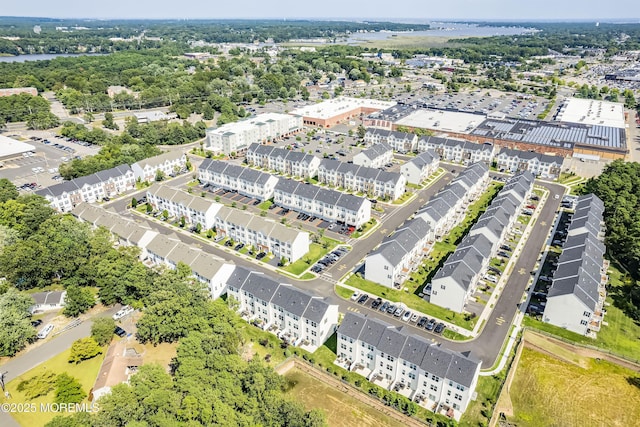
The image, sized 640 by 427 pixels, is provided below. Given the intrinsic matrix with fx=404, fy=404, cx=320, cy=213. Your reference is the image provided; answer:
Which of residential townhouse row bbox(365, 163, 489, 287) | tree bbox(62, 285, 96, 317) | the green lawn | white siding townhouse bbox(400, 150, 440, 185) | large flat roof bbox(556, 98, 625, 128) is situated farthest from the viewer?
large flat roof bbox(556, 98, 625, 128)

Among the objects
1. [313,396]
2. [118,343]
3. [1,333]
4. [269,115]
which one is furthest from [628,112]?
[1,333]

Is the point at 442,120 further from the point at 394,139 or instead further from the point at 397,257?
the point at 397,257

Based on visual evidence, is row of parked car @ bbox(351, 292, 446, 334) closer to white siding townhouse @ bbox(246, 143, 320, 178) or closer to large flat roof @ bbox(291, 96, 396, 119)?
white siding townhouse @ bbox(246, 143, 320, 178)

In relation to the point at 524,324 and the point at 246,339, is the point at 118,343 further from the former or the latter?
the point at 524,324

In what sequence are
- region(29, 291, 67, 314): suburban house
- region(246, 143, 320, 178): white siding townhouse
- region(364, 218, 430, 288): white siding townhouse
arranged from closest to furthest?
region(29, 291, 67, 314): suburban house, region(364, 218, 430, 288): white siding townhouse, region(246, 143, 320, 178): white siding townhouse

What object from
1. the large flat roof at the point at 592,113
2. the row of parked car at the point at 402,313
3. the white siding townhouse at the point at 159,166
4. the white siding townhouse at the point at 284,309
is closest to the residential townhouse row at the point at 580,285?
the row of parked car at the point at 402,313

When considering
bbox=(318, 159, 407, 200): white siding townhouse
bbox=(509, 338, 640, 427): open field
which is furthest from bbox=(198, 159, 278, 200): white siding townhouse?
bbox=(509, 338, 640, 427): open field

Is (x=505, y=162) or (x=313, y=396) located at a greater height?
(x=505, y=162)
